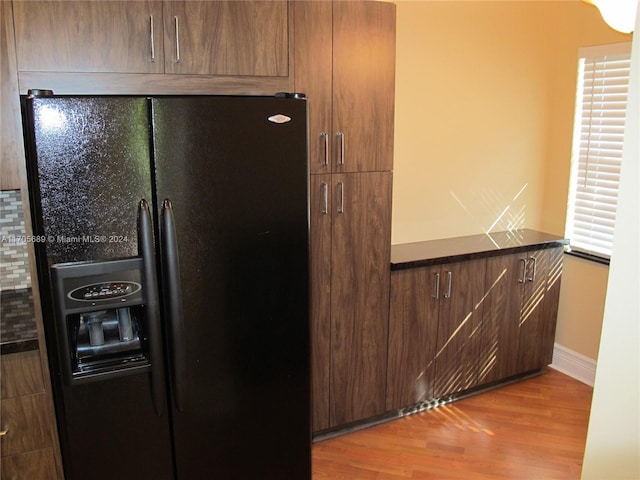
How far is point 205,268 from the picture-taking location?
202 cm

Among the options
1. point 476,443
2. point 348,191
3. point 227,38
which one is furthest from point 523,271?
point 227,38

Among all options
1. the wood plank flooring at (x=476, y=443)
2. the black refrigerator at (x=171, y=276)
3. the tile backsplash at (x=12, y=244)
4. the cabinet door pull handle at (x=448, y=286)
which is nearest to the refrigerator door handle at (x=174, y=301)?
the black refrigerator at (x=171, y=276)

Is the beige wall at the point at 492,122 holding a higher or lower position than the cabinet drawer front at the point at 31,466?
higher

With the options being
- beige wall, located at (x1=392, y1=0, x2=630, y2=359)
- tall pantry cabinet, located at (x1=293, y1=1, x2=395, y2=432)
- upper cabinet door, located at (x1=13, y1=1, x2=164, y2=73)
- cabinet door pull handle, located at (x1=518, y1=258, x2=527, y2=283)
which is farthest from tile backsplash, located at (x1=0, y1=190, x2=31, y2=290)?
cabinet door pull handle, located at (x1=518, y1=258, x2=527, y2=283)

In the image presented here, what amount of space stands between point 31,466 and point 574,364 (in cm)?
313

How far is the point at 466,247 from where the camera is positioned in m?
3.24

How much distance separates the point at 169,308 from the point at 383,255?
123 centimetres

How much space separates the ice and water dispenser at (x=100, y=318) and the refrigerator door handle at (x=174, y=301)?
0.31 ft

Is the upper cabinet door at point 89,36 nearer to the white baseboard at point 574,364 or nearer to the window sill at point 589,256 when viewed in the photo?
the window sill at point 589,256

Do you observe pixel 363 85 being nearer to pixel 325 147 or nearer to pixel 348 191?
pixel 325 147

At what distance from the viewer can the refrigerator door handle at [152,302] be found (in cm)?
188

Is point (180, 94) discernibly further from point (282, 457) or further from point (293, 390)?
point (282, 457)

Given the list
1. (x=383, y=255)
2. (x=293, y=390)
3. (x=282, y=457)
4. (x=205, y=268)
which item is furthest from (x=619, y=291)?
(x=383, y=255)

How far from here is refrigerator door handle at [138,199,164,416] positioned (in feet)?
6.18
